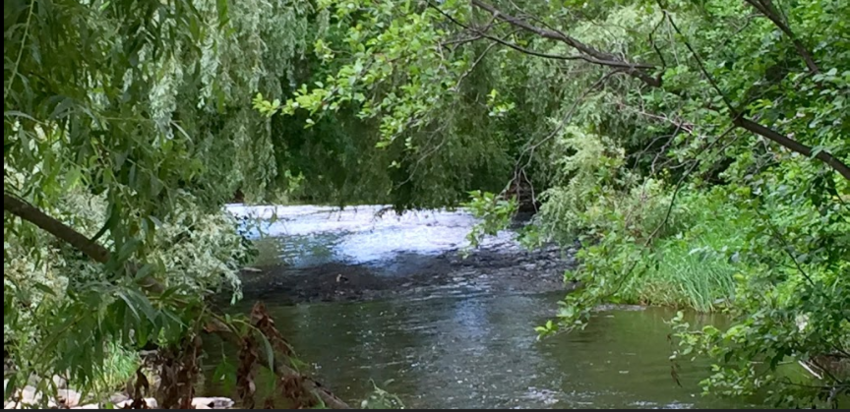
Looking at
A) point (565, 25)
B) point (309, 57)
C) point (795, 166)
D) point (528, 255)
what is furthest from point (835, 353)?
point (528, 255)

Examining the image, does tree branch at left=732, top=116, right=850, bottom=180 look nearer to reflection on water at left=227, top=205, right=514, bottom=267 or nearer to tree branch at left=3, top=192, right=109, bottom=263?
tree branch at left=3, top=192, right=109, bottom=263

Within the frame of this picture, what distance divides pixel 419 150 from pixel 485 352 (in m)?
1.56

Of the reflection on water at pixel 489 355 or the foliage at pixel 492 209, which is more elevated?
the foliage at pixel 492 209

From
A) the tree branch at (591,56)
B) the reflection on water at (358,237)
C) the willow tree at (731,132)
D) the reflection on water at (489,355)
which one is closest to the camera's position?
the willow tree at (731,132)

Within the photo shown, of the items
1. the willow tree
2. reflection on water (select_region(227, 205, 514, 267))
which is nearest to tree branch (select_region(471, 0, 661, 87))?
the willow tree

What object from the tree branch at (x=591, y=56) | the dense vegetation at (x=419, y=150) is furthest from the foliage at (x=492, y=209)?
the tree branch at (x=591, y=56)

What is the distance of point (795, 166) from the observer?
5.92 ft

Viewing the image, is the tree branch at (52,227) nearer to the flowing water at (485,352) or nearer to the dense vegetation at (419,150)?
the dense vegetation at (419,150)

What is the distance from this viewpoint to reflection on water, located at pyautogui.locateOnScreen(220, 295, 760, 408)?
148 inches

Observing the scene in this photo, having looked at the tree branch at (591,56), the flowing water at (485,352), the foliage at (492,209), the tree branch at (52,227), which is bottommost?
the flowing water at (485,352)

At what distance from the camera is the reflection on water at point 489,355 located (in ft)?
12.3

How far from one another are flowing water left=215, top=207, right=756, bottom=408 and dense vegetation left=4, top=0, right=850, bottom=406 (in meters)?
0.80

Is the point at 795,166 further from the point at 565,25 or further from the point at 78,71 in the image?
the point at 78,71

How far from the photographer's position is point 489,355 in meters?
4.59
